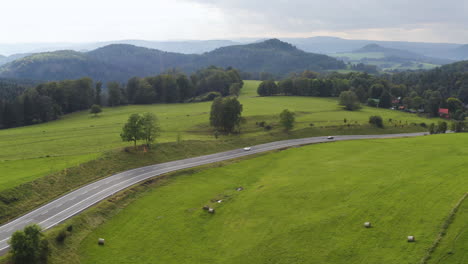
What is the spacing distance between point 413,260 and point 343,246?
7618 mm

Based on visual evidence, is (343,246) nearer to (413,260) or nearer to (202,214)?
(413,260)

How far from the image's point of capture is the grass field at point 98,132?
66500 mm

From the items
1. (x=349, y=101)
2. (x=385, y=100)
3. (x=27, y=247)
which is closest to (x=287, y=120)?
(x=349, y=101)

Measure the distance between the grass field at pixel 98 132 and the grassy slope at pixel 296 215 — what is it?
2576cm

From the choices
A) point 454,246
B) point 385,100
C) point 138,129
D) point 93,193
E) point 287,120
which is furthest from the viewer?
point 385,100

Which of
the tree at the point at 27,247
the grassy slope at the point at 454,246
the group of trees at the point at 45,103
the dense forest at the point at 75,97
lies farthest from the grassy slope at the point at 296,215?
the dense forest at the point at 75,97

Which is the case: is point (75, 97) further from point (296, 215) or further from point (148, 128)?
point (296, 215)

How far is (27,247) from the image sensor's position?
118 ft

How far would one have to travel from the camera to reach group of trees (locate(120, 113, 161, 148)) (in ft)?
259

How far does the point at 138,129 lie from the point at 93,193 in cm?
2448

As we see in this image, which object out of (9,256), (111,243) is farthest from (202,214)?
(9,256)

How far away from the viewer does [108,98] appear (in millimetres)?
182875

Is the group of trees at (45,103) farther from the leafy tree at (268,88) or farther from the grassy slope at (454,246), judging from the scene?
the grassy slope at (454,246)

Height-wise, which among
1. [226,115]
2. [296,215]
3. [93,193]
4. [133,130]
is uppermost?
[226,115]
